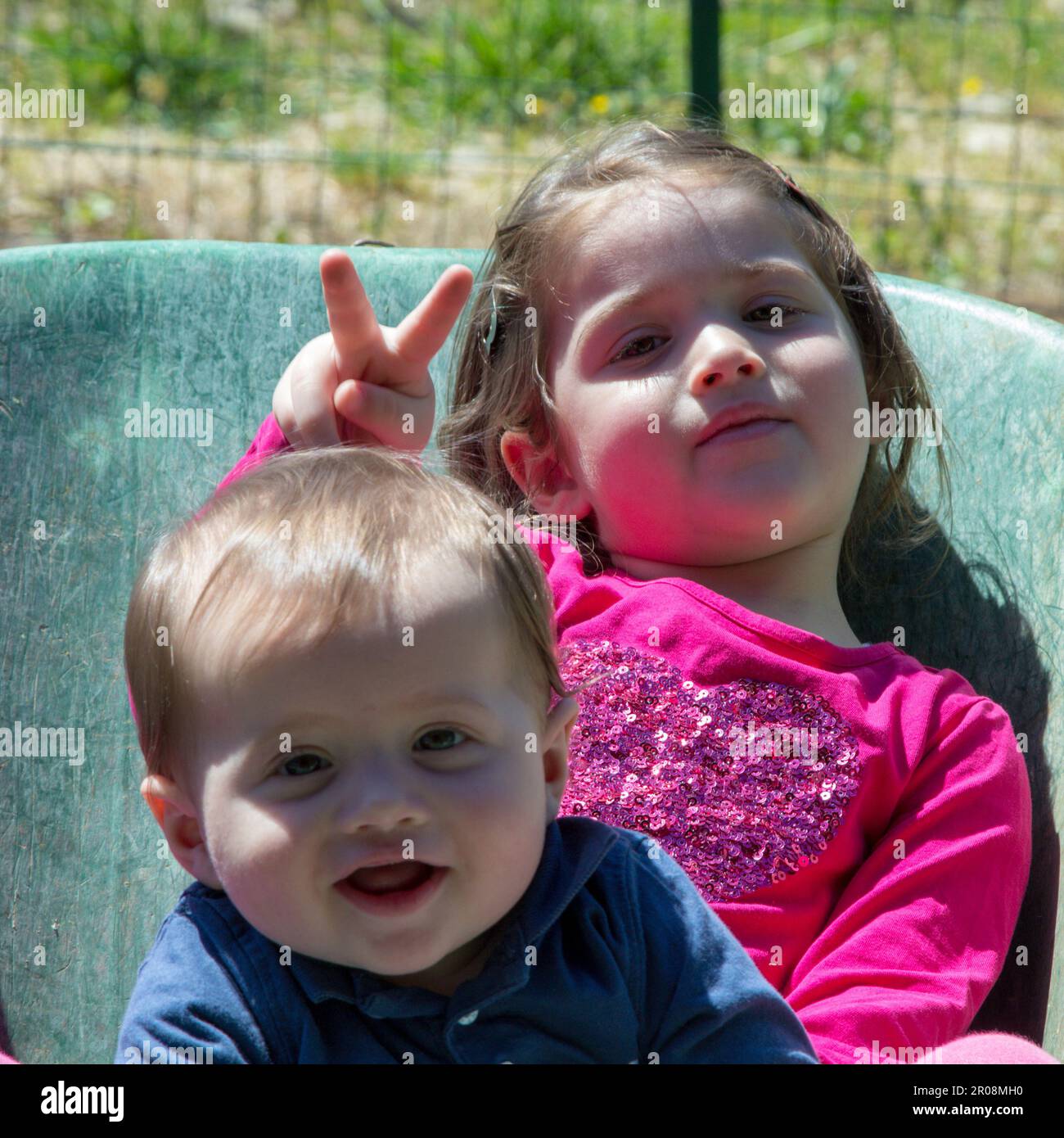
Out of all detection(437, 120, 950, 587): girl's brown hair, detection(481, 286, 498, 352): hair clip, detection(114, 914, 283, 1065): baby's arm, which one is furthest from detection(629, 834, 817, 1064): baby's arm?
detection(481, 286, 498, 352): hair clip

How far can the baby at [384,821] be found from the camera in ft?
3.38

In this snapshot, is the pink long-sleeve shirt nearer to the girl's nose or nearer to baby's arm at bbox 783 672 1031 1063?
baby's arm at bbox 783 672 1031 1063

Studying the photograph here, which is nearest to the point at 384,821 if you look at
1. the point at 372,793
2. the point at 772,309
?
the point at 372,793

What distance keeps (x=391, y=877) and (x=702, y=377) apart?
0.73 metres

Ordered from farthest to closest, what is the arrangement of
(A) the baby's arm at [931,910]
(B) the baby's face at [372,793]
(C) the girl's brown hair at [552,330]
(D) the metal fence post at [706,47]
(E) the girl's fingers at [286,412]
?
(D) the metal fence post at [706,47] → (C) the girl's brown hair at [552,330] → (E) the girl's fingers at [286,412] → (A) the baby's arm at [931,910] → (B) the baby's face at [372,793]

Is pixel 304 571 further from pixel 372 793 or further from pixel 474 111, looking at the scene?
pixel 474 111

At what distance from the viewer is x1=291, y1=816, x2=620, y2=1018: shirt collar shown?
1.09 metres

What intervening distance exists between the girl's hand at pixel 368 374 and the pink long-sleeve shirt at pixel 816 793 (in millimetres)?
89

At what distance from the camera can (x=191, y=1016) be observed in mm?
1062

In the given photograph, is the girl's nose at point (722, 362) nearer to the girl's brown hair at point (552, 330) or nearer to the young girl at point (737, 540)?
the young girl at point (737, 540)

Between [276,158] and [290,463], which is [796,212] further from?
[276,158]

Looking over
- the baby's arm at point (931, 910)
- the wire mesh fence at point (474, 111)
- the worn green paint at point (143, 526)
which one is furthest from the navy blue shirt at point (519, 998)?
the wire mesh fence at point (474, 111)

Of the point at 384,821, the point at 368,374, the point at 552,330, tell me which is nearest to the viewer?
the point at 384,821

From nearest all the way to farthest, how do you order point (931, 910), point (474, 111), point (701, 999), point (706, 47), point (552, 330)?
point (701, 999)
point (931, 910)
point (552, 330)
point (706, 47)
point (474, 111)
